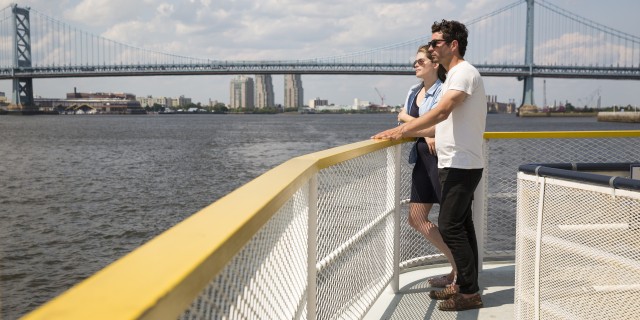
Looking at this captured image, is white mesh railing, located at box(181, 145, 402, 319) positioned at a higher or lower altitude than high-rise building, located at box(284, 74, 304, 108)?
lower

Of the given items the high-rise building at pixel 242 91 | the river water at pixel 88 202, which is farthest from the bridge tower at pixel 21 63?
the high-rise building at pixel 242 91

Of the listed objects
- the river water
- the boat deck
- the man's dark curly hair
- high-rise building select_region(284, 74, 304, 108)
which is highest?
high-rise building select_region(284, 74, 304, 108)

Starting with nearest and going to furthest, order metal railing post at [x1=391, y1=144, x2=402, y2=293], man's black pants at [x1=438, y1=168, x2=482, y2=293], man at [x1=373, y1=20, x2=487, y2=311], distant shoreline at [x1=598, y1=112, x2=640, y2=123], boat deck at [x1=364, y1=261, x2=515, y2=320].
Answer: man at [x1=373, y1=20, x2=487, y2=311]
man's black pants at [x1=438, y1=168, x2=482, y2=293]
boat deck at [x1=364, y1=261, x2=515, y2=320]
metal railing post at [x1=391, y1=144, x2=402, y2=293]
distant shoreline at [x1=598, y1=112, x2=640, y2=123]

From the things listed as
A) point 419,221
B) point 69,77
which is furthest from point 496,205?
point 69,77

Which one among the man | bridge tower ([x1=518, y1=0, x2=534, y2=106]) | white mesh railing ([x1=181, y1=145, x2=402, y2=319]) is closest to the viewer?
white mesh railing ([x1=181, y1=145, x2=402, y2=319])

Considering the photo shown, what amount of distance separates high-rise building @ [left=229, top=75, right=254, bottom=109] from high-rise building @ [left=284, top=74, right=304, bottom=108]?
8504 mm

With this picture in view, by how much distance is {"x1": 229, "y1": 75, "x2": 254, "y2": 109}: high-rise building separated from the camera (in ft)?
547

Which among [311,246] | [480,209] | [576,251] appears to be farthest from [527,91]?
[311,246]

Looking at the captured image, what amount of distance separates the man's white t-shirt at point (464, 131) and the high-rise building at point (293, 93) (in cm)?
16170

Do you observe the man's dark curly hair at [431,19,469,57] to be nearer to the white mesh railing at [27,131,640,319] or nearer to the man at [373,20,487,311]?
the man at [373,20,487,311]

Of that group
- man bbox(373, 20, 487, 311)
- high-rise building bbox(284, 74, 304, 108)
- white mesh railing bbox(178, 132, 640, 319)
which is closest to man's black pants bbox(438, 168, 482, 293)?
man bbox(373, 20, 487, 311)

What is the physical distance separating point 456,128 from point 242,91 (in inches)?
6547

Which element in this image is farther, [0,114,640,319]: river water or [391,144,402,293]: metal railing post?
[0,114,640,319]: river water

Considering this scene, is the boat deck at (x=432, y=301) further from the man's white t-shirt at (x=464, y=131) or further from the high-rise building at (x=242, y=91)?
the high-rise building at (x=242, y=91)
